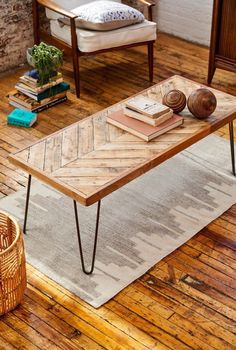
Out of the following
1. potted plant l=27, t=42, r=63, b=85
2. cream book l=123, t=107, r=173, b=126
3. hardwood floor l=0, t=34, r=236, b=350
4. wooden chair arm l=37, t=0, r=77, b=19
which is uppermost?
wooden chair arm l=37, t=0, r=77, b=19

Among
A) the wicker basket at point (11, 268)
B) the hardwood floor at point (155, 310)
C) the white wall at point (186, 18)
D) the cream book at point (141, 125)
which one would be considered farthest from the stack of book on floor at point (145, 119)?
the white wall at point (186, 18)

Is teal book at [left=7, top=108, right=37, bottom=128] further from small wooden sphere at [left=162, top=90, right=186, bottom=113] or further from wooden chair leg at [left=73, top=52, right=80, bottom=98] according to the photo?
small wooden sphere at [left=162, top=90, right=186, bottom=113]

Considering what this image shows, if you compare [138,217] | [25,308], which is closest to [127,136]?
[138,217]

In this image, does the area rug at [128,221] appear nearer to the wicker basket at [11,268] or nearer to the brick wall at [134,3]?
the wicker basket at [11,268]

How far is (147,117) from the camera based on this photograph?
3.54 metres

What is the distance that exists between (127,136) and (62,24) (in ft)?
5.79

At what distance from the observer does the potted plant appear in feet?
15.0

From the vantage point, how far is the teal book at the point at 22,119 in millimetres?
4574

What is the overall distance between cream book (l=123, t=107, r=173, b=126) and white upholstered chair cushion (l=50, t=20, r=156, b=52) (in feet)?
4.23

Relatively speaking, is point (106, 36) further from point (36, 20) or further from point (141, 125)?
point (141, 125)

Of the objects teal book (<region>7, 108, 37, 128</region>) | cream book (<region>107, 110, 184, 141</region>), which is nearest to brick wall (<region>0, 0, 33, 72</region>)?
teal book (<region>7, 108, 37, 128</region>)

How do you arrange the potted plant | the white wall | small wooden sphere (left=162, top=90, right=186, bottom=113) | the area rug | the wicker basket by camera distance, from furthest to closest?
the white wall < the potted plant < small wooden sphere (left=162, top=90, right=186, bottom=113) < the area rug < the wicker basket

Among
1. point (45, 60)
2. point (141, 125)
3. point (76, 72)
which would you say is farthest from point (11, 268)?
point (76, 72)

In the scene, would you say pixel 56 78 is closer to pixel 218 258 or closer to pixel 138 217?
pixel 138 217
